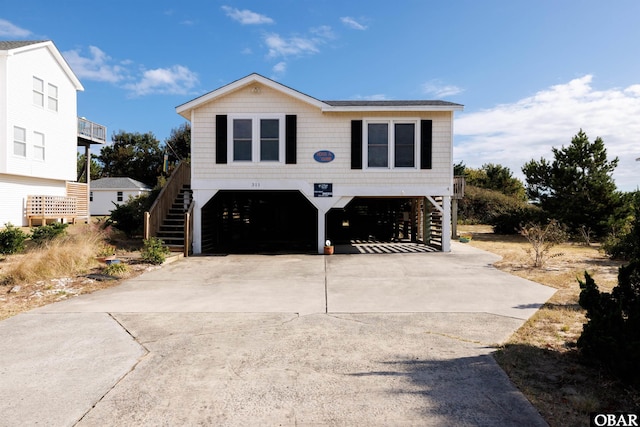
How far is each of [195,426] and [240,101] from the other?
11787 mm

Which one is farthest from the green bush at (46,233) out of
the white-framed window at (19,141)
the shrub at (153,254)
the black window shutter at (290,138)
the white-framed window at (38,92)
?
the white-framed window at (38,92)

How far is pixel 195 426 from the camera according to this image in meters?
2.84

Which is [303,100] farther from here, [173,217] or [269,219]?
[269,219]

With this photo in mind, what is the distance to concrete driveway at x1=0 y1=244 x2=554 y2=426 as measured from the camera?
3.06 m

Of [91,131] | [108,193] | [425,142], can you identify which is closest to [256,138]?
[425,142]

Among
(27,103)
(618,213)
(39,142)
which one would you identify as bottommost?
(618,213)

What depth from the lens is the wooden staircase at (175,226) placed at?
12898 millimetres

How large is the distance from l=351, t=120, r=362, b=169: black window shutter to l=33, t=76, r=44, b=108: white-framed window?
17.4 metres

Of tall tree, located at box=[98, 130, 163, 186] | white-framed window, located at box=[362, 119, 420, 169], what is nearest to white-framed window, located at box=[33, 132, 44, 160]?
white-framed window, located at box=[362, 119, 420, 169]

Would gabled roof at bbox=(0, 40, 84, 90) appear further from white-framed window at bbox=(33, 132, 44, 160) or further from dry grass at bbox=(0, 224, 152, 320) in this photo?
dry grass at bbox=(0, 224, 152, 320)

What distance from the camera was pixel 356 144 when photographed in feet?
43.3

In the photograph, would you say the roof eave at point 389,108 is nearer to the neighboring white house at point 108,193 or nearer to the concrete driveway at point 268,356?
the concrete driveway at point 268,356

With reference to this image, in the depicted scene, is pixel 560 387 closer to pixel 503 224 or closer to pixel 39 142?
pixel 503 224

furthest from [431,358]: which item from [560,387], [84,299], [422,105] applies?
[422,105]
